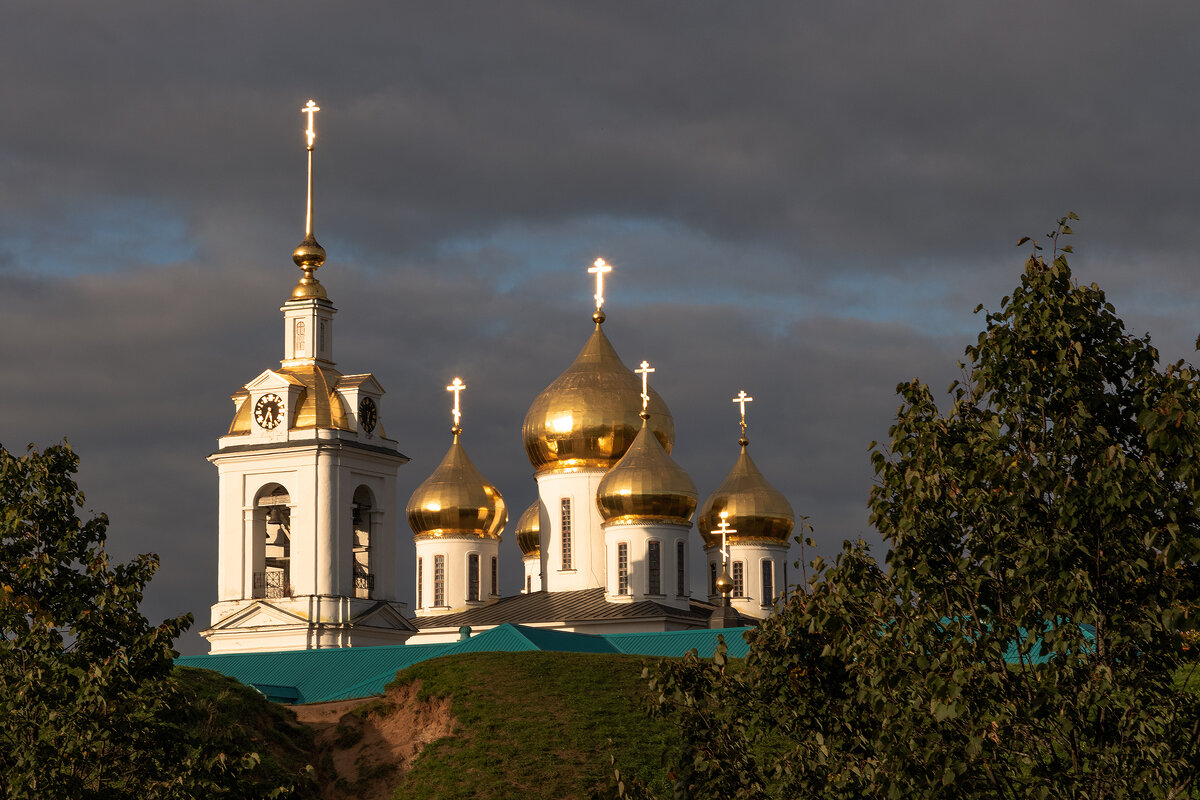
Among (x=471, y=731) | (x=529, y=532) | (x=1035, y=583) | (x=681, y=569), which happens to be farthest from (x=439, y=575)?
(x=1035, y=583)

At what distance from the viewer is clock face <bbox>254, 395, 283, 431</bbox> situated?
43.2 meters

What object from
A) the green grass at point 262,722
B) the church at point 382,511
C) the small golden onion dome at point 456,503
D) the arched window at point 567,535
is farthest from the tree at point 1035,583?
the small golden onion dome at point 456,503

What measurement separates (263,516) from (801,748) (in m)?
33.3

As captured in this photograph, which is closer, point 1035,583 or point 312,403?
point 1035,583

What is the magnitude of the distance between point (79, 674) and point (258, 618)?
96.4 ft

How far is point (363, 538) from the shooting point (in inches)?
1727

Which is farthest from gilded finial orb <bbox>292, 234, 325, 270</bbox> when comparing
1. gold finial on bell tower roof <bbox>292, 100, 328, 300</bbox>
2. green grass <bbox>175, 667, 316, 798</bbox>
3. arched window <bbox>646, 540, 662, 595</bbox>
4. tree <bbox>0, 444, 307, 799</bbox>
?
tree <bbox>0, 444, 307, 799</bbox>

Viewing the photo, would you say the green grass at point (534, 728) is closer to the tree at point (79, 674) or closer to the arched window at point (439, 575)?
the tree at point (79, 674)

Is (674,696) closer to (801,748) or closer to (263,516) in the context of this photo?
(801,748)

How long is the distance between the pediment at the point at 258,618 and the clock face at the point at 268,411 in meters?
4.28

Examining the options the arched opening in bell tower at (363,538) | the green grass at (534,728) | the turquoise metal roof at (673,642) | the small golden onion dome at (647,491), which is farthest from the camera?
the arched opening in bell tower at (363,538)

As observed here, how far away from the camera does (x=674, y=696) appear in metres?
12.3

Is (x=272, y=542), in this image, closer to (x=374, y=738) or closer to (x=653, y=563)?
(x=653, y=563)

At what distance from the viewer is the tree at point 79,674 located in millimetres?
13078
